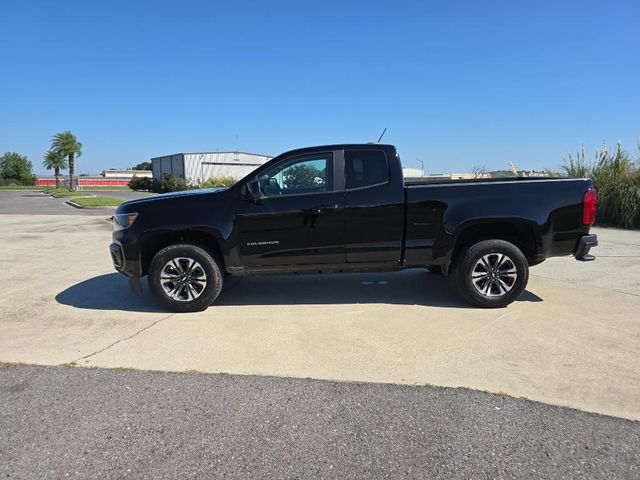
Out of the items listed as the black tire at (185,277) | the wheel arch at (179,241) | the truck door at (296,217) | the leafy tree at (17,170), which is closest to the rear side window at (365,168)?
the truck door at (296,217)

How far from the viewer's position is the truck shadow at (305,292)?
611 centimetres

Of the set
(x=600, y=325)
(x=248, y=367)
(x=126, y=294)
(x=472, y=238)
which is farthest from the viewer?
(x=126, y=294)

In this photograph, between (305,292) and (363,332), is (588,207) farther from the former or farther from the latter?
(305,292)

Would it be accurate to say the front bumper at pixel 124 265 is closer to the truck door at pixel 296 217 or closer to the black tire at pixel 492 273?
the truck door at pixel 296 217

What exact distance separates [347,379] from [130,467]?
5.74 feet

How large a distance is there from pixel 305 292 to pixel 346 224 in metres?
1.44

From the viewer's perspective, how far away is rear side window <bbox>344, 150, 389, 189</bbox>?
5711 millimetres

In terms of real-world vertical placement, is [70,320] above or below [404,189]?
below

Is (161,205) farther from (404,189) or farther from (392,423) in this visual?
(392,423)

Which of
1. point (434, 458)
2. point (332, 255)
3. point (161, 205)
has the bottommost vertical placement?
point (434, 458)

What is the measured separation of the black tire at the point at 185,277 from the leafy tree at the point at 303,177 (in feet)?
4.40

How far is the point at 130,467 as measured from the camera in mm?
2711

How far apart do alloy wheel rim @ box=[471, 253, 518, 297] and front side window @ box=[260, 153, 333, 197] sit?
2.08 meters

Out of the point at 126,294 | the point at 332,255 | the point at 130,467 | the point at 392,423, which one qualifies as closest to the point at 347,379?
the point at 392,423
